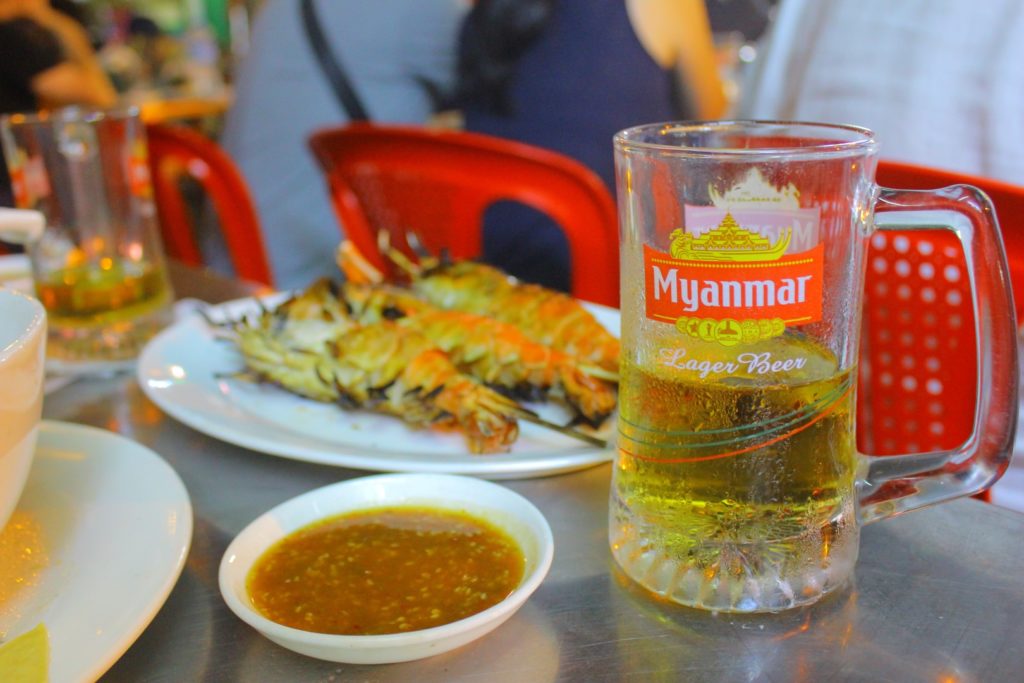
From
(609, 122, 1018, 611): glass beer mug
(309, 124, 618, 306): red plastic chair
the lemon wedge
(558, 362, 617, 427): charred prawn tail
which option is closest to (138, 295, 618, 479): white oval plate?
(558, 362, 617, 427): charred prawn tail

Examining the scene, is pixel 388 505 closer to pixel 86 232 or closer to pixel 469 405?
pixel 469 405

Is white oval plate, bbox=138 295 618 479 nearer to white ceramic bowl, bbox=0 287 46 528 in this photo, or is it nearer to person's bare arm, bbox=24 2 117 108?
white ceramic bowl, bbox=0 287 46 528

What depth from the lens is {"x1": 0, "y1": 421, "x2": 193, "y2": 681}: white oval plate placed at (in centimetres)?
67

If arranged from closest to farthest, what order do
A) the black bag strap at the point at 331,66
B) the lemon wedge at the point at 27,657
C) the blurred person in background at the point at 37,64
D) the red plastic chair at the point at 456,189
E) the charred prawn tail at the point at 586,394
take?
the lemon wedge at the point at 27,657 < the charred prawn tail at the point at 586,394 < the red plastic chair at the point at 456,189 < the black bag strap at the point at 331,66 < the blurred person in background at the point at 37,64

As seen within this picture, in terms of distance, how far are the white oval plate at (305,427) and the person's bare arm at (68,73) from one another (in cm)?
252

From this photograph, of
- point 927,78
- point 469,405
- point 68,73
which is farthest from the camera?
point 68,73

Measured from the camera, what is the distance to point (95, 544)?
810mm

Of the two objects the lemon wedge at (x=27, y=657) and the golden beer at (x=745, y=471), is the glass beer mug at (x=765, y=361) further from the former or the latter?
the lemon wedge at (x=27, y=657)

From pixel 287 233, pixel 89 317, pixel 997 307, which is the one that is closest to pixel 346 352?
pixel 89 317

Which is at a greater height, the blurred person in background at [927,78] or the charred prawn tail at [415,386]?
the blurred person in background at [927,78]

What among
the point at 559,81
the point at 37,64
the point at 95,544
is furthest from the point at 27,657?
the point at 37,64

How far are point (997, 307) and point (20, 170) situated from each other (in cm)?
128

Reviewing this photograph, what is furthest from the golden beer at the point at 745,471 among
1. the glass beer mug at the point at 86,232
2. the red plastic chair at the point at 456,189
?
the red plastic chair at the point at 456,189

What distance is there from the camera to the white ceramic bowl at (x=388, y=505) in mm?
666
